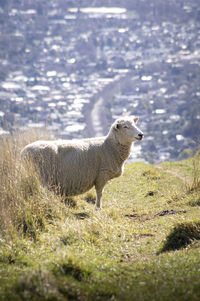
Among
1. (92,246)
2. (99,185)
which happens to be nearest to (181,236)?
(92,246)

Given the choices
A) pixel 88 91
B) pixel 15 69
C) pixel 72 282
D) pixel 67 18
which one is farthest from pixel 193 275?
pixel 67 18

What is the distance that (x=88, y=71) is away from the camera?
61.6 metres

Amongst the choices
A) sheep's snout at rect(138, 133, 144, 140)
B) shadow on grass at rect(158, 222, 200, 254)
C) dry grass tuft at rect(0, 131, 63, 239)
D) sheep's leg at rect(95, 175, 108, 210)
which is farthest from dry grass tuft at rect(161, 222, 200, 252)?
sheep's leg at rect(95, 175, 108, 210)

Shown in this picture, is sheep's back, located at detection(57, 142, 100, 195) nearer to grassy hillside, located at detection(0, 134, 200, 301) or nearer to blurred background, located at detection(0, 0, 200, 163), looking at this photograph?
grassy hillside, located at detection(0, 134, 200, 301)

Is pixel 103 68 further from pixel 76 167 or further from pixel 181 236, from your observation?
pixel 181 236

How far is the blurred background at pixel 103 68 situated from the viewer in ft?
109

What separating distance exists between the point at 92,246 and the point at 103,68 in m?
57.9

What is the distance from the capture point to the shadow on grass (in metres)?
6.31

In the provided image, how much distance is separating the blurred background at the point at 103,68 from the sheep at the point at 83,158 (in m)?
4.07

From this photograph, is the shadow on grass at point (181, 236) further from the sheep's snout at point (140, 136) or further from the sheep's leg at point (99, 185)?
the sheep's leg at point (99, 185)

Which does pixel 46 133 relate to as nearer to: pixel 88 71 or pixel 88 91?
pixel 88 91

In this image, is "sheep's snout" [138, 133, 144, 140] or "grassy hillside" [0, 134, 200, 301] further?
"sheep's snout" [138, 133, 144, 140]

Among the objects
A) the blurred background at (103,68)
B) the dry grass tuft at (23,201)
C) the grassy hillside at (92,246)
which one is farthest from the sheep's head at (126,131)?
the blurred background at (103,68)

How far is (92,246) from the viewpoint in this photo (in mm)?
6277
